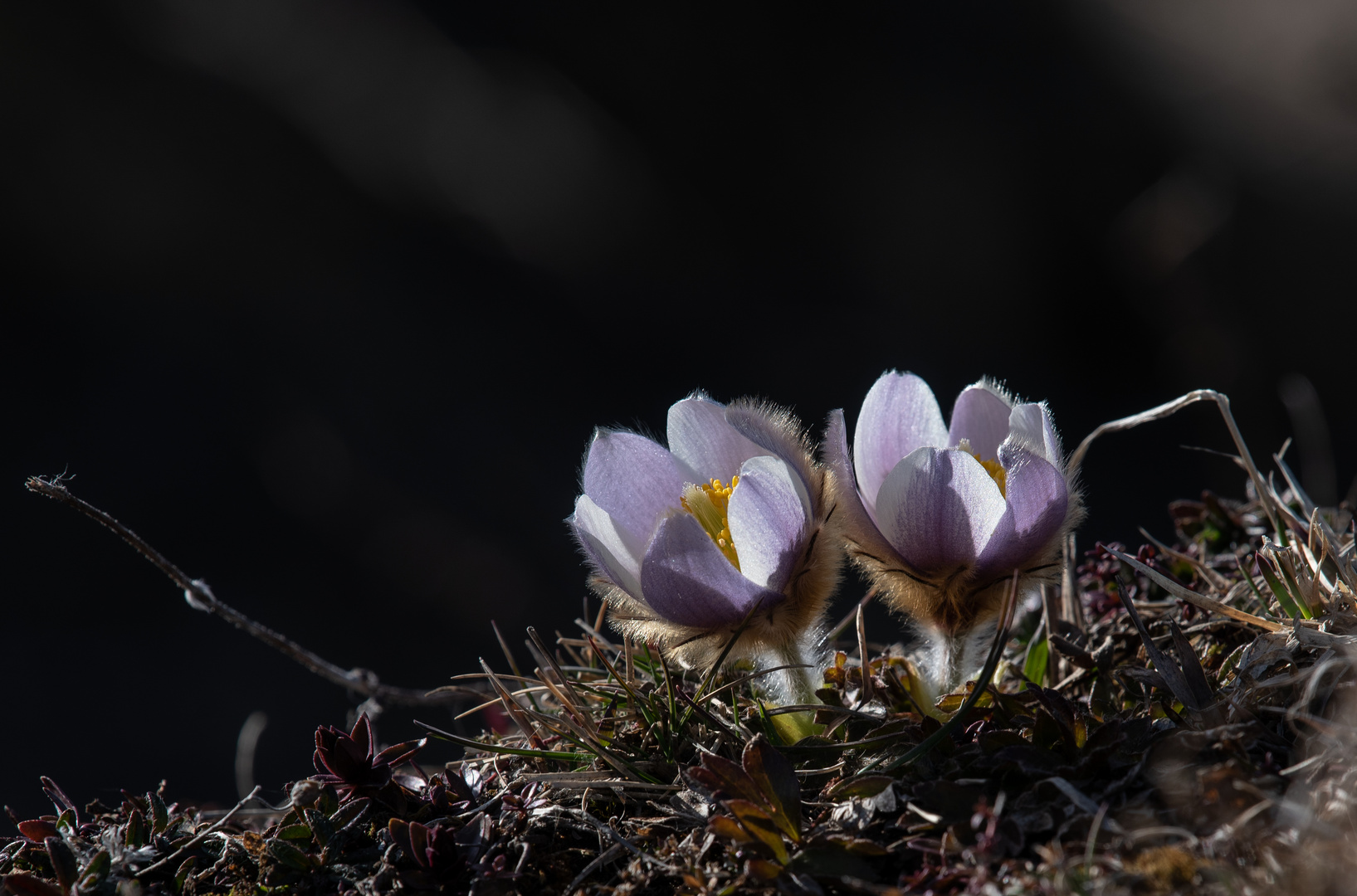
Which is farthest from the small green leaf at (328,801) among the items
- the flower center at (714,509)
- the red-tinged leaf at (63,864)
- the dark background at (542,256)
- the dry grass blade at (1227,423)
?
the dark background at (542,256)

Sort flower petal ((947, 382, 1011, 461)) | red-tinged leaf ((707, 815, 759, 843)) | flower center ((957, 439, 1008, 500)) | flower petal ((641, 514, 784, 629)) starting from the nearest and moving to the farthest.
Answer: red-tinged leaf ((707, 815, 759, 843)) → flower petal ((641, 514, 784, 629)) → flower center ((957, 439, 1008, 500)) → flower petal ((947, 382, 1011, 461))

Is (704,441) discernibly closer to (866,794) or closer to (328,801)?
(866,794)

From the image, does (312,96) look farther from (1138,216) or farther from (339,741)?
(339,741)

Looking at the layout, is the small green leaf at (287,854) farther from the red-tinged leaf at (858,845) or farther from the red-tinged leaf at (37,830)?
the red-tinged leaf at (858,845)

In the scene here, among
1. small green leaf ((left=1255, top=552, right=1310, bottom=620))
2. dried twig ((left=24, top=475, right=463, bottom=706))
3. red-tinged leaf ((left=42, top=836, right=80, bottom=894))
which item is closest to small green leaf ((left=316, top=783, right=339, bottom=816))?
red-tinged leaf ((left=42, top=836, right=80, bottom=894))

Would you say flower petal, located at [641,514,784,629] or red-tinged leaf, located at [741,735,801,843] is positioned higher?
flower petal, located at [641,514,784,629]

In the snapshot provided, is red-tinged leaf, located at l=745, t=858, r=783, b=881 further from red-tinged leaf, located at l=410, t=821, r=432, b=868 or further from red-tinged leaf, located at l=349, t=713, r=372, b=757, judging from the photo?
red-tinged leaf, located at l=349, t=713, r=372, b=757
